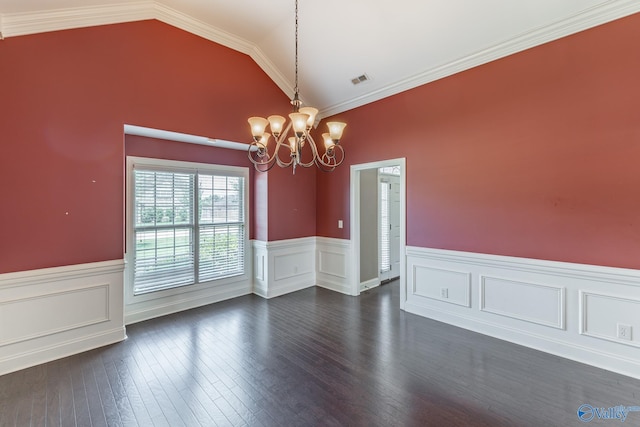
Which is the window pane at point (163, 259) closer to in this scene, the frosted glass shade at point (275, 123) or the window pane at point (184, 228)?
the window pane at point (184, 228)

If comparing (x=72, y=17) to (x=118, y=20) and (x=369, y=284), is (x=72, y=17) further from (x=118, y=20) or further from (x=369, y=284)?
(x=369, y=284)

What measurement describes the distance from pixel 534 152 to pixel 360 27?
8.21 feet

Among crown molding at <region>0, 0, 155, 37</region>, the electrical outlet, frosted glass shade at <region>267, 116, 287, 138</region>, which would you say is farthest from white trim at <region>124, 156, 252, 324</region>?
the electrical outlet

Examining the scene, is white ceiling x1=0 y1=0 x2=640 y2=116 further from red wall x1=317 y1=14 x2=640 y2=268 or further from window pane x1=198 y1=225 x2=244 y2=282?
window pane x1=198 y1=225 x2=244 y2=282

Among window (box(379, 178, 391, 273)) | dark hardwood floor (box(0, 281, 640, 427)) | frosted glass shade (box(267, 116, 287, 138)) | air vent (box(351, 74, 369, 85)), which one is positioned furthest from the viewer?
window (box(379, 178, 391, 273))

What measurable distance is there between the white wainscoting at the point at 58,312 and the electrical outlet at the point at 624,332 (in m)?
5.09

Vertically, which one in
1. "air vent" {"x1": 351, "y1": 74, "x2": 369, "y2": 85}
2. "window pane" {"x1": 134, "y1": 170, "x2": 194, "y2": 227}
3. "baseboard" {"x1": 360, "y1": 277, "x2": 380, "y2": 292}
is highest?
"air vent" {"x1": 351, "y1": 74, "x2": 369, "y2": 85}

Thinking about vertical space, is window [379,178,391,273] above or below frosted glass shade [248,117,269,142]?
below

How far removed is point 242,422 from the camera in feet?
6.65

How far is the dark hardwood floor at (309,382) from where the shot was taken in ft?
6.82

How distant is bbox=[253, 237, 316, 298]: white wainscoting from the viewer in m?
4.75

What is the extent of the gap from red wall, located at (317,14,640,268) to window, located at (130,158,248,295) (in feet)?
9.06

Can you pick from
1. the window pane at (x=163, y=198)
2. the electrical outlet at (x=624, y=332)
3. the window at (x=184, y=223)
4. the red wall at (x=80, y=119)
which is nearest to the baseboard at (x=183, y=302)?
the window at (x=184, y=223)

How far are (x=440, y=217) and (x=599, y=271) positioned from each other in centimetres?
159
